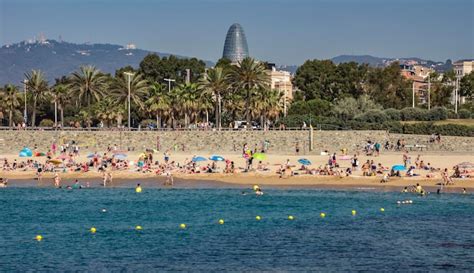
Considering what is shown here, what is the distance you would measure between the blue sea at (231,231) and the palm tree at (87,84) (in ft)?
125

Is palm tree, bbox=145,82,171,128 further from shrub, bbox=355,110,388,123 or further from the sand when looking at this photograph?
the sand

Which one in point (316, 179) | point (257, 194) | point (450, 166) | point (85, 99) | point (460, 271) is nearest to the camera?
point (460, 271)

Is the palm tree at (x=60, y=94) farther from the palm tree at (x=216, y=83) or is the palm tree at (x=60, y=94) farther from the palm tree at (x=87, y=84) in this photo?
the palm tree at (x=216, y=83)

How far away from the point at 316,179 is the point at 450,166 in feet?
36.8

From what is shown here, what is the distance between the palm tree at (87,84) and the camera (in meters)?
96.4

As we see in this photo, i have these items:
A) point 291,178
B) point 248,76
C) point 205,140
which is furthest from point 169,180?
point 248,76

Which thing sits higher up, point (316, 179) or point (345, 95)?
point (345, 95)

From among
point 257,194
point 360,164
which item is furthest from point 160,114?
point 257,194

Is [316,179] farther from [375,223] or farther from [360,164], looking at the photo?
[375,223]

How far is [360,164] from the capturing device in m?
66.9

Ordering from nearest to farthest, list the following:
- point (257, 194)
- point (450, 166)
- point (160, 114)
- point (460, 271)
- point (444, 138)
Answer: point (460, 271), point (257, 194), point (450, 166), point (444, 138), point (160, 114)

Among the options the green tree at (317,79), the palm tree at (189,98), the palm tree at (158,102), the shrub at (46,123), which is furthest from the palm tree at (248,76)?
the green tree at (317,79)

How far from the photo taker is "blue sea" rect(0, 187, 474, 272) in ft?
115

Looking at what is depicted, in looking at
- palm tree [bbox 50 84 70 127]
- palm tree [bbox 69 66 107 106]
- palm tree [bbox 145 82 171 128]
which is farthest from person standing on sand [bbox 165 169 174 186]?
palm tree [bbox 50 84 70 127]
